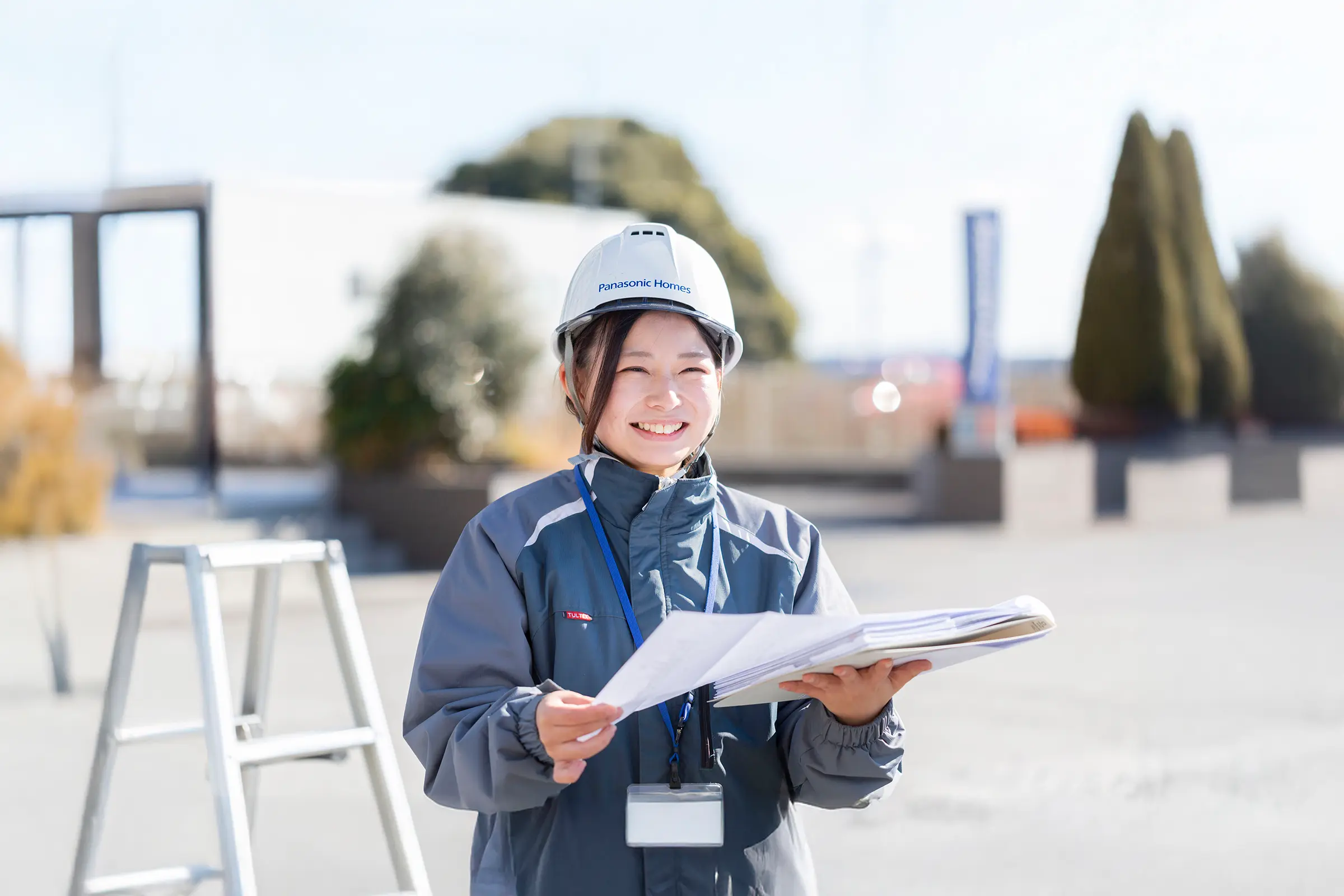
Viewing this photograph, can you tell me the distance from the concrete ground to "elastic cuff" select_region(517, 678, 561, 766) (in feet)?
10.0

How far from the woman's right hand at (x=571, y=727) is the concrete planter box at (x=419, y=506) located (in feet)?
33.7

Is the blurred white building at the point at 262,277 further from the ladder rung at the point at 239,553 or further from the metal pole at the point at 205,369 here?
the ladder rung at the point at 239,553

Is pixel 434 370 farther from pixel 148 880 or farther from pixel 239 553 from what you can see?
pixel 239 553

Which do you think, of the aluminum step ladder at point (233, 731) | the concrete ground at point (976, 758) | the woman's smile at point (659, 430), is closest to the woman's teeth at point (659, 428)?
the woman's smile at point (659, 430)

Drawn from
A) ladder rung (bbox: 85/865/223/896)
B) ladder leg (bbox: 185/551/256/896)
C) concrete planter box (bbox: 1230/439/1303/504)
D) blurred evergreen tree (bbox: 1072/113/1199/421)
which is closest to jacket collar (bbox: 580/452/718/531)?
ladder leg (bbox: 185/551/256/896)

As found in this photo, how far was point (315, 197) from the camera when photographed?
21797mm

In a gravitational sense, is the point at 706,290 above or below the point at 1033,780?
above

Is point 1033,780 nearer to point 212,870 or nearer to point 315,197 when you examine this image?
point 212,870

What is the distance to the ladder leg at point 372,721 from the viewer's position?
3301 millimetres

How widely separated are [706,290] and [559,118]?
49109mm

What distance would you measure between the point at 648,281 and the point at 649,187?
44968 mm

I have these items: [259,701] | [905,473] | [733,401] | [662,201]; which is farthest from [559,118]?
[259,701]

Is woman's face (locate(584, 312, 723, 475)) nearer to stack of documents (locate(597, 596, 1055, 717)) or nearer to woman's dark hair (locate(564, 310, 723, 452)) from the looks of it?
woman's dark hair (locate(564, 310, 723, 452))

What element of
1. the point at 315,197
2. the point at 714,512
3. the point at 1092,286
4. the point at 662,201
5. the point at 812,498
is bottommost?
the point at 812,498
